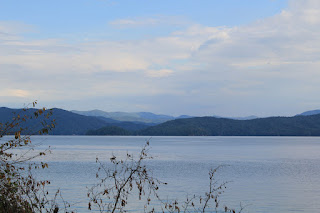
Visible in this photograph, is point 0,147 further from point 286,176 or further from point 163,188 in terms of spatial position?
point 286,176

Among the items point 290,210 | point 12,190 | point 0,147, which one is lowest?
point 290,210

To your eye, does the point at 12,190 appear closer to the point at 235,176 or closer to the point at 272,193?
the point at 272,193

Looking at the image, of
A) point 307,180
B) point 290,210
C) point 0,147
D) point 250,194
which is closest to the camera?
point 0,147

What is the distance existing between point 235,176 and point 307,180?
23.1 feet

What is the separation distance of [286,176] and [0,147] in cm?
3867

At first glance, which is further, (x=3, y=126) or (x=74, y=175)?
(x=74, y=175)

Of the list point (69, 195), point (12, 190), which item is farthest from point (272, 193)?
point (12, 190)

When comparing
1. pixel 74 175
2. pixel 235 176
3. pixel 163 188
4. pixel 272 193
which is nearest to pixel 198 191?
pixel 163 188

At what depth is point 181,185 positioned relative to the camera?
34625 mm

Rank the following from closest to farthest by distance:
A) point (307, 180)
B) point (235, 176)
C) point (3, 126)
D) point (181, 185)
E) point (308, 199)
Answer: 1. point (3, 126)
2. point (308, 199)
3. point (181, 185)
4. point (307, 180)
5. point (235, 176)

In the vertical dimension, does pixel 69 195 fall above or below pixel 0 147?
below

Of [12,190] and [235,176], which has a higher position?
[12,190]

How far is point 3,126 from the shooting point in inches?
403

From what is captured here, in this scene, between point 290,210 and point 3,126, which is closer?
point 3,126
